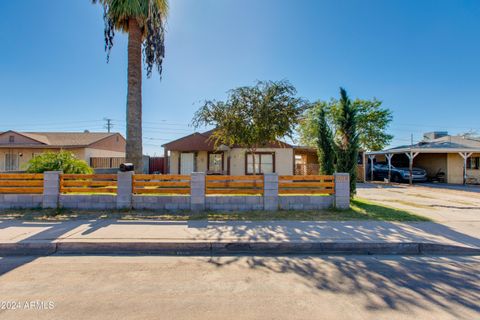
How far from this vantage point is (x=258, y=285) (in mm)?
3234

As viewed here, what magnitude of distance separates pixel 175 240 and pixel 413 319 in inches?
152

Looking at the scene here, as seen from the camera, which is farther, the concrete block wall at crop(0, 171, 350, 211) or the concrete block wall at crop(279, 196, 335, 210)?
the concrete block wall at crop(279, 196, 335, 210)

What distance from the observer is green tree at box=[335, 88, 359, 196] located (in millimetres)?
8695

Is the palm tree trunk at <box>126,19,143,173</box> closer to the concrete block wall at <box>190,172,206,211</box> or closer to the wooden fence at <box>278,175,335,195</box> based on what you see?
the concrete block wall at <box>190,172,206,211</box>

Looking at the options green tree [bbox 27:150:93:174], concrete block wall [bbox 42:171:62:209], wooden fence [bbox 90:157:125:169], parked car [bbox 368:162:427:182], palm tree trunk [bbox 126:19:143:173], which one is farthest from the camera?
wooden fence [bbox 90:157:125:169]

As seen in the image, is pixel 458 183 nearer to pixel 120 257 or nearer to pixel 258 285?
pixel 258 285

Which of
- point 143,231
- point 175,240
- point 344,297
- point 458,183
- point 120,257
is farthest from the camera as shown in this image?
point 458,183

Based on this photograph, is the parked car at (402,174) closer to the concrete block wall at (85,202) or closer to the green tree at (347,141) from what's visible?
the green tree at (347,141)

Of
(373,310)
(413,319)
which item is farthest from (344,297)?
(413,319)

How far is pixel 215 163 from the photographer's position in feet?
56.6

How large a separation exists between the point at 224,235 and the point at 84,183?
5.13 m

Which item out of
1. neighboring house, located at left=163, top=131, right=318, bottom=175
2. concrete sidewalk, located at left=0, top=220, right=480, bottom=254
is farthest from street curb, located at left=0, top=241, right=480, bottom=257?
neighboring house, located at left=163, top=131, right=318, bottom=175

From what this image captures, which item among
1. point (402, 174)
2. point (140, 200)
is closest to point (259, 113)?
point (140, 200)

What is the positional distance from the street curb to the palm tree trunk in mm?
4788
